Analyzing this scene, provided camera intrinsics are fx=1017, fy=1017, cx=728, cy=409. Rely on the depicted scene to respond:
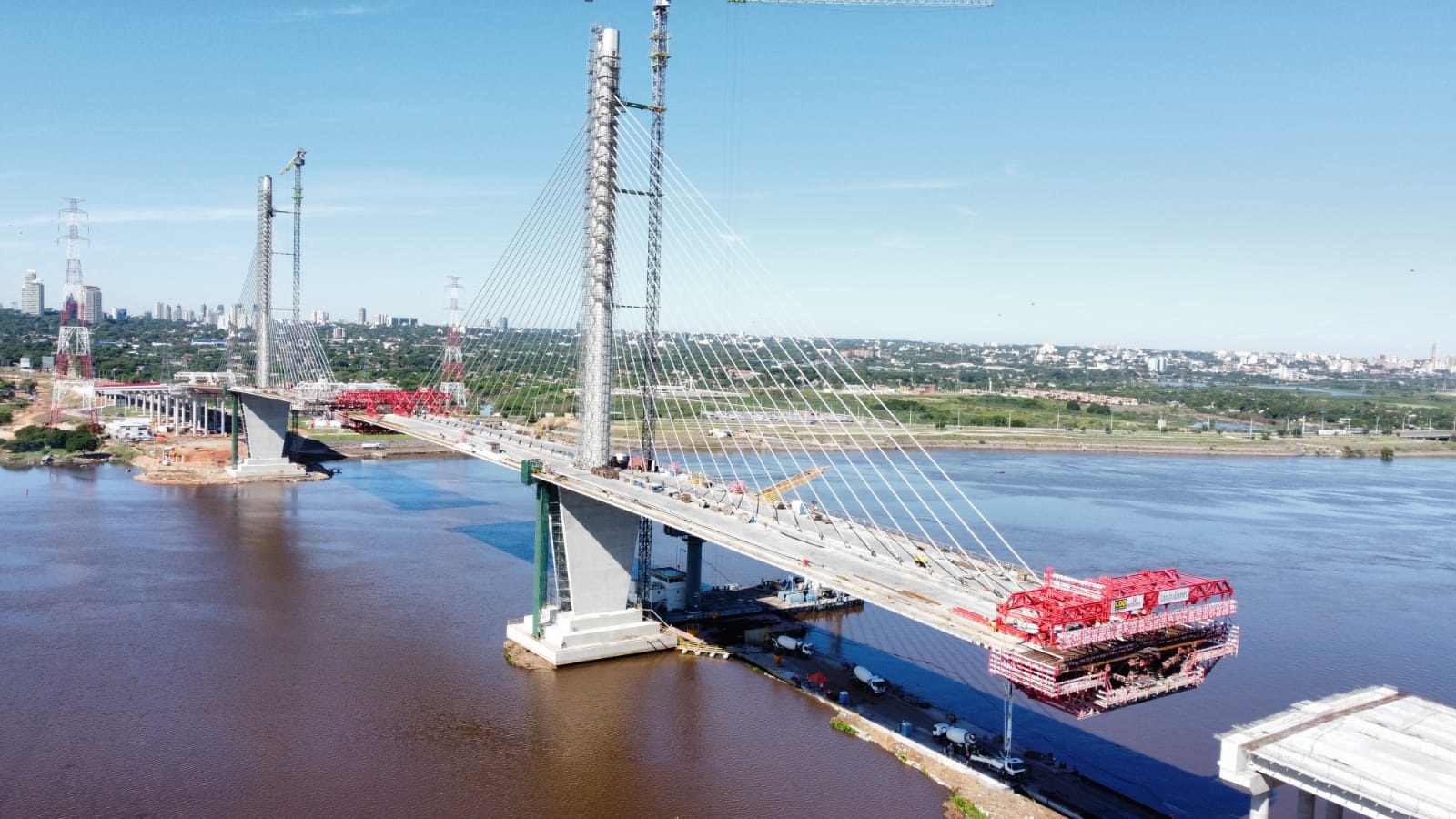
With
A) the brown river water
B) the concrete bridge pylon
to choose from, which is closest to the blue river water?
the brown river water

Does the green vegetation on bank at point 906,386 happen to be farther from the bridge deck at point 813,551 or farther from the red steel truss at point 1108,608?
the red steel truss at point 1108,608

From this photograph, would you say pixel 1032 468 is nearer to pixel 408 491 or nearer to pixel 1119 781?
pixel 408 491

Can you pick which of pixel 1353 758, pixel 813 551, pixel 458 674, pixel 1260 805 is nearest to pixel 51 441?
pixel 458 674

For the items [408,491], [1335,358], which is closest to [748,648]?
[408,491]

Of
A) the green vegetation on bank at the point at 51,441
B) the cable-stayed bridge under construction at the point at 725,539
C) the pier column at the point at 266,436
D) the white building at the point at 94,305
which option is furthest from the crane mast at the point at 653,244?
the white building at the point at 94,305

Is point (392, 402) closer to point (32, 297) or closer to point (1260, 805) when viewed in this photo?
point (1260, 805)

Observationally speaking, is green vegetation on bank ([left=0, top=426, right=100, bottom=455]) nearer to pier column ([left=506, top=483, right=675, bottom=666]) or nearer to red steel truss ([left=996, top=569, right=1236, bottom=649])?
pier column ([left=506, top=483, right=675, bottom=666])
